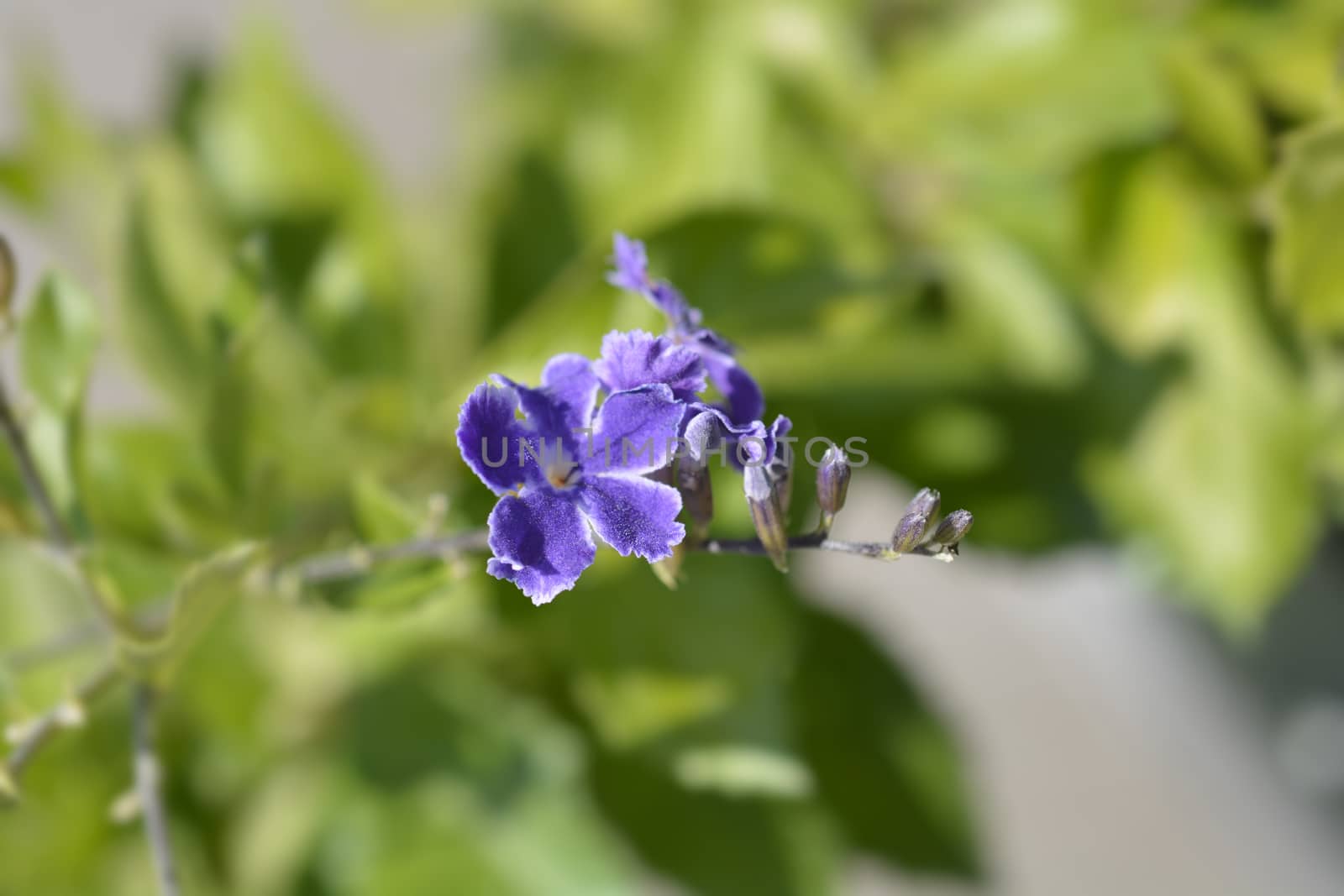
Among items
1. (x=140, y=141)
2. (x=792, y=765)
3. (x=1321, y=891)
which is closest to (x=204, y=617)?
(x=792, y=765)

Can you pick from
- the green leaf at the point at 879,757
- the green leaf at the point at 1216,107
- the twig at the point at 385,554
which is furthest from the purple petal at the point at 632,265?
the green leaf at the point at 879,757

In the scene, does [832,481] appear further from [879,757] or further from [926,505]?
[879,757]

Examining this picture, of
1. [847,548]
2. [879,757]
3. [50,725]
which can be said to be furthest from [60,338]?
[879,757]

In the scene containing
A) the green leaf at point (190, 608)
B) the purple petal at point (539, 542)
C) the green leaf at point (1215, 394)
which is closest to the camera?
the purple petal at point (539, 542)

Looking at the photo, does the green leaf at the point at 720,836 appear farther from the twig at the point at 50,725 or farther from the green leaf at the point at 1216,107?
the green leaf at the point at 1216,107

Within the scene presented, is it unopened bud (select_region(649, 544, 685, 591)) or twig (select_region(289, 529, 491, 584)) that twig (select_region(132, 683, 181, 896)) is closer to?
twig (select_region(289, 529, 491, 584))

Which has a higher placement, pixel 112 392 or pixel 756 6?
pixel 112 392

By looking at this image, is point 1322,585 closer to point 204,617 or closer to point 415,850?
point 415,850
